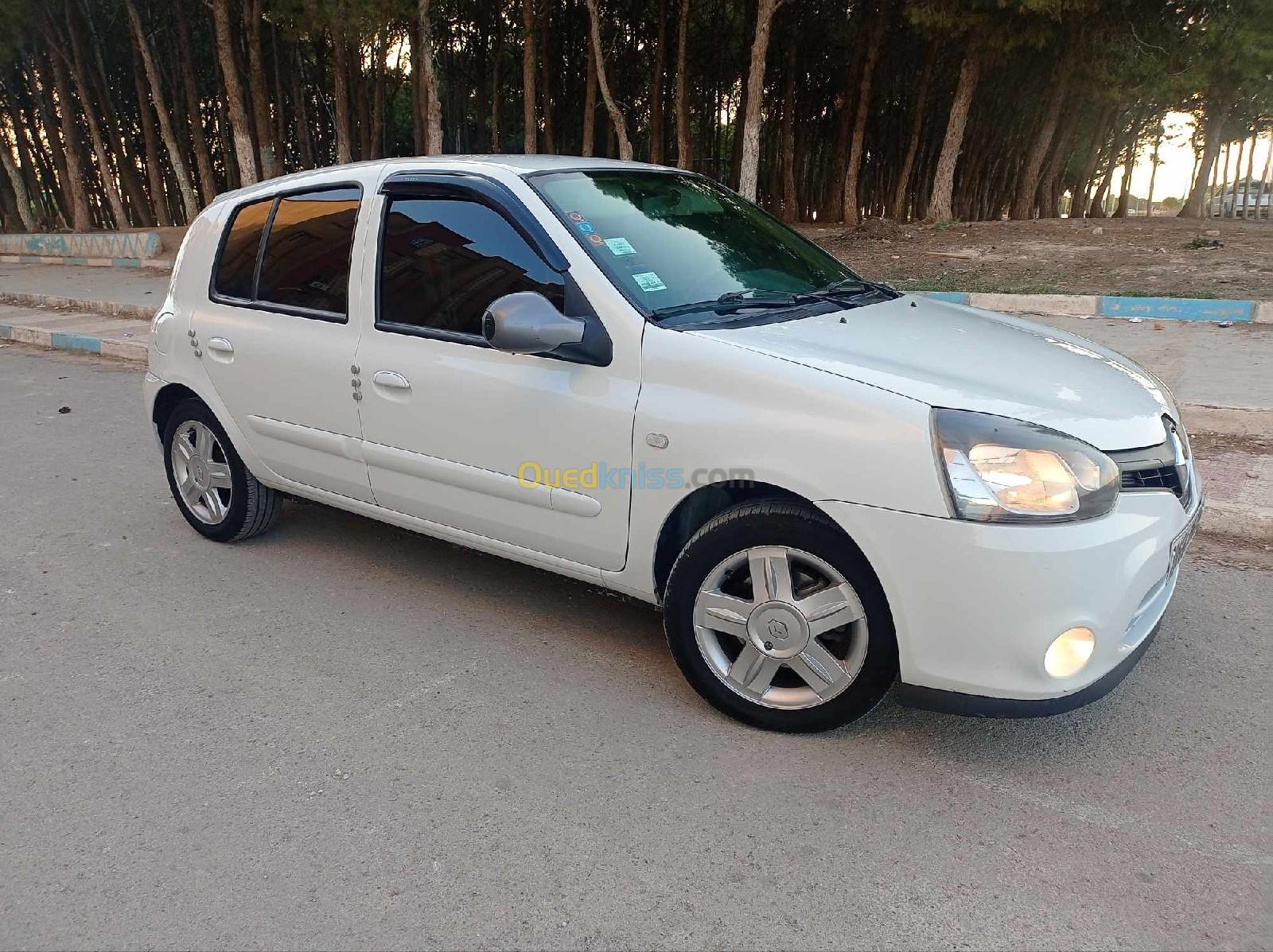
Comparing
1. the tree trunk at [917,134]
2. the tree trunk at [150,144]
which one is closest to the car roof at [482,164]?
the tree trunk at [917,134]

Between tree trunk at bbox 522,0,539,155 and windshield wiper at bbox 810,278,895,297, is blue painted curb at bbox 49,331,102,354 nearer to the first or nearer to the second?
windshield wiper at bbox 810,278,895,297

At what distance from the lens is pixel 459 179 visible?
12.0 feet

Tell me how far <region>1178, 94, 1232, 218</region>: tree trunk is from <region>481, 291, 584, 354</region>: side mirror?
28.4 meters

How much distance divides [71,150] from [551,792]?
1049 inches

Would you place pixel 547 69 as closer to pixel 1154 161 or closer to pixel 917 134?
pixel 917 134

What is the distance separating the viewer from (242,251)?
4.46 metres

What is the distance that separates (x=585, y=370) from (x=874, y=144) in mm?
31190

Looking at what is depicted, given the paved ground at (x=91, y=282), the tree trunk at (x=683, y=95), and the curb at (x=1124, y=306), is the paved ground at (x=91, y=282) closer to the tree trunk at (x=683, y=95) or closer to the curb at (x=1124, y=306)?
the tree trunk at (x=683, y=95)

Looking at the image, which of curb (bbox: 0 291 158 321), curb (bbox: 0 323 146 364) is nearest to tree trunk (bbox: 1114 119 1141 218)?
curb (bbox: 0 291 158 321)

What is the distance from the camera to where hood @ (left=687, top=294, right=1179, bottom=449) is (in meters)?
2.77

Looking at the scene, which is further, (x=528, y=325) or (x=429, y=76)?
(x=429, y=76)

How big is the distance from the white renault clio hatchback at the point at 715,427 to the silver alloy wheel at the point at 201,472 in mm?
295

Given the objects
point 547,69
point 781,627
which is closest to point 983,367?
point 781,627

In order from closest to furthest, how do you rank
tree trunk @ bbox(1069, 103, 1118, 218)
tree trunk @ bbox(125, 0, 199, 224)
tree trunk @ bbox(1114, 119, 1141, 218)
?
tree trunk @ bbox(125, 0, 199, 224) < tree trunk @ bbox(1069, 103, 1118, 218) < tree trunk @ bbox(1114, 119, 1141, 218)
